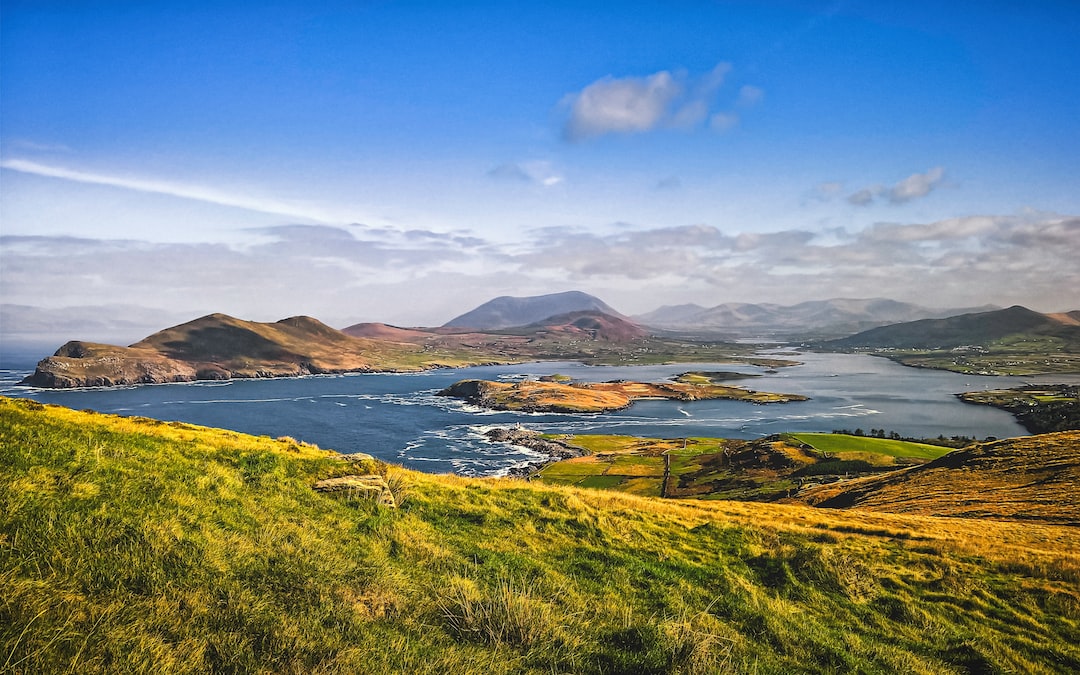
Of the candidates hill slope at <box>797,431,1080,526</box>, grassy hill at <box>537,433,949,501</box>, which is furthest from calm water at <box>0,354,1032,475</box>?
hill slope at <box>797,431,1080,526</box>

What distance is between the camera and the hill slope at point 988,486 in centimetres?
3142

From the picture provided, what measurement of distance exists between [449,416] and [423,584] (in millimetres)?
120110

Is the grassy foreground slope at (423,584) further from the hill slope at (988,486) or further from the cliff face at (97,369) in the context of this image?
the cliff face at (97,369)

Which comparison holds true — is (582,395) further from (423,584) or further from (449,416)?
(423,584)

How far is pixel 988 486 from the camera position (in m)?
37.7

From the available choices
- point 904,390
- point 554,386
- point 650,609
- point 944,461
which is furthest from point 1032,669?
point 904,390

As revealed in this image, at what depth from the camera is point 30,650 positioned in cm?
496

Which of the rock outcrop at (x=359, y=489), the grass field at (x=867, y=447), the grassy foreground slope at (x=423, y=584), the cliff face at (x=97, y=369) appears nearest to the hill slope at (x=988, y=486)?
the grassy foreground slope at (x=423, y=584)

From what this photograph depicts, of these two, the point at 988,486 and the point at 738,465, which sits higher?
the point at 988,486

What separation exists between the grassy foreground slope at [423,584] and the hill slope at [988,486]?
17.2 m

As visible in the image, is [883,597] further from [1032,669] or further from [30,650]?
[30,650]

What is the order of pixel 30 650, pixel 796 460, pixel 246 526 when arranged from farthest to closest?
pixel 796 460
pixel 246 526
pixel 30 650

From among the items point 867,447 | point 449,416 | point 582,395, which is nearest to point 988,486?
point 867,447

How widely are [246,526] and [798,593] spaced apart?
44.2ft
